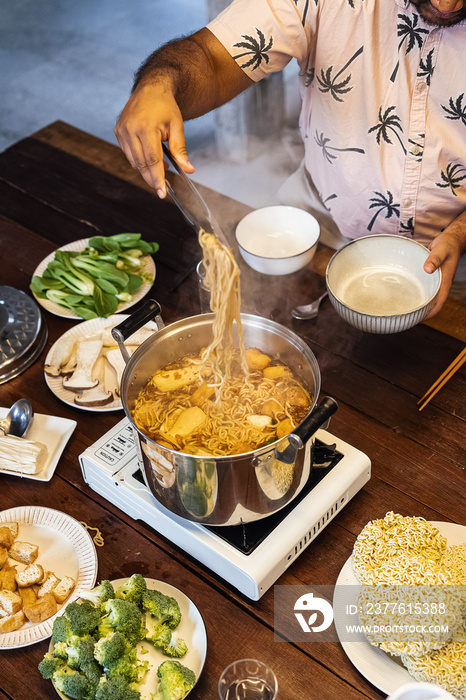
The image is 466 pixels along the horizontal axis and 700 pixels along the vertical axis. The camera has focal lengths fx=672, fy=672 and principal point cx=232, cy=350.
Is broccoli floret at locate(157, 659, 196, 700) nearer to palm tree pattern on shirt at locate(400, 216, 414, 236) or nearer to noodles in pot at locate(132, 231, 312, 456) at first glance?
noodles in pot at locate(132, 231, 312, 456)

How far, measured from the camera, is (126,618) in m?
1.53

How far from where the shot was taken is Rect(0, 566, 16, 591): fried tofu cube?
1.74 meters

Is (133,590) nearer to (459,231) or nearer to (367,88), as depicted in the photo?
(459,231)

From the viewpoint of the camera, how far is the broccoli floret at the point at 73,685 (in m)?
1.46

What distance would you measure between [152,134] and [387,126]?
975 mm

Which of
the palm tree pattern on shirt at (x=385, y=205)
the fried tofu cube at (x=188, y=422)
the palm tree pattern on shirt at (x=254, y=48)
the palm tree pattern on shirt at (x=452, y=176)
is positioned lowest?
the palm tree pattern on shirt at (x=385, y=205)

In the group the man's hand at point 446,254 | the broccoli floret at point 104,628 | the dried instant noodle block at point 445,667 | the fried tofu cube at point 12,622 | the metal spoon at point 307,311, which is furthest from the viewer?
the metal spoon at point 307,311

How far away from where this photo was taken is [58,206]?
3039 mm

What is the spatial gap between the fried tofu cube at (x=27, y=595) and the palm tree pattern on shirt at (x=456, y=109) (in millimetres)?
2026

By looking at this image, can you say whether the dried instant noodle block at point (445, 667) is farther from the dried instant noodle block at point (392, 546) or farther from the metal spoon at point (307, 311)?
the metal spoon at point (307, 311)

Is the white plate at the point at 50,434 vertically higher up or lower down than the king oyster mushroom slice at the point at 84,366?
lower down

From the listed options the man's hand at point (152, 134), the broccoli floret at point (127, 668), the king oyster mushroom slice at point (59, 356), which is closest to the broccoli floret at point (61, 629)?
the broccoli floret at point (127, 668)

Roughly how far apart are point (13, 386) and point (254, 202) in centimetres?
283

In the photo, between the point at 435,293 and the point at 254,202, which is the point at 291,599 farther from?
the point at 254,202
